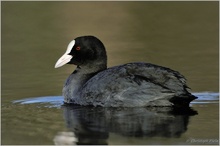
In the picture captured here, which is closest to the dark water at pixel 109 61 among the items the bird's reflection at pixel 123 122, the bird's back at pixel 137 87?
the bird's reflection at pixel 123 122

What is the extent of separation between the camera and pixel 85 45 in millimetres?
10914

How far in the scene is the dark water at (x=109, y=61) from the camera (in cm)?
831

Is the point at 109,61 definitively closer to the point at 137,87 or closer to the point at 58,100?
the point at 58,100

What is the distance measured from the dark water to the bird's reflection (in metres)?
0.01

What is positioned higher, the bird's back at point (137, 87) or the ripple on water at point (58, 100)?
the bird's back at point (137, 87)

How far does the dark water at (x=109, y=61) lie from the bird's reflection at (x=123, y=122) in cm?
1

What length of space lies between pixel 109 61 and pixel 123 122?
229 inches

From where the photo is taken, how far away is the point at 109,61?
14.6 m

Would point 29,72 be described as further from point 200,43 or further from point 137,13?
point 137,13

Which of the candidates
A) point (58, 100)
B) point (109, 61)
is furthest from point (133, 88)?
point (109, 61)

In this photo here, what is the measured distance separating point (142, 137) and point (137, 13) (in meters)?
13.9

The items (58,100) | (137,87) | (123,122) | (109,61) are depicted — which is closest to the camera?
(123,122)

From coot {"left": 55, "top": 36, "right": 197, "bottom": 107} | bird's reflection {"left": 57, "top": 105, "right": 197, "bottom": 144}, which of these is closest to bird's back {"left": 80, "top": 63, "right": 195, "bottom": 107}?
coot {"left": 55, "top": 36, "right": 197, "bottom": 107}

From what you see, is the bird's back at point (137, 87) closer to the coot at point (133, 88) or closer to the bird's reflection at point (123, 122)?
the coot at point (133, 88)
